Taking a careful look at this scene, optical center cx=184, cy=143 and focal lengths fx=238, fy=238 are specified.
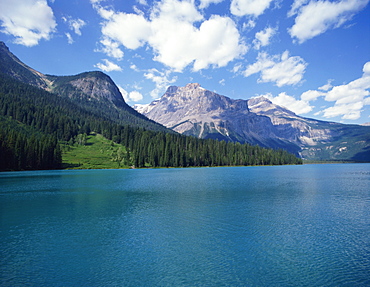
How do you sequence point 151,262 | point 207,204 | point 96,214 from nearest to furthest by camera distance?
point 151,262 < point 96,214 < point 207,204

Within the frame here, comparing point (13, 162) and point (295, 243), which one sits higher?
point (13, 162)

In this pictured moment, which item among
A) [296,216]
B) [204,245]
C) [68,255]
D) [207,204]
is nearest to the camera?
[68,255]

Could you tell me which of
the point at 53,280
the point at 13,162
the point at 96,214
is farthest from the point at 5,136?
the point at 53,280

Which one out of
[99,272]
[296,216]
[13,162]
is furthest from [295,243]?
[13,162]

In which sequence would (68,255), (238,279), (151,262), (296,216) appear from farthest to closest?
(296,216), (68,255), (151,262), (238,279)

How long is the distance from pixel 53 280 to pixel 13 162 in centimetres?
15215

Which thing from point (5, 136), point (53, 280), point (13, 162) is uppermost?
point (5, 136)

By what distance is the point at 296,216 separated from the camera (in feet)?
116

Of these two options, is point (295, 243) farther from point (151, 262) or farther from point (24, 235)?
point (24, 235)

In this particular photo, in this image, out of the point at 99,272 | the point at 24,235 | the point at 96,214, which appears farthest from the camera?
the point at 96,214

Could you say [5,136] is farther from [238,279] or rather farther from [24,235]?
[238,279]

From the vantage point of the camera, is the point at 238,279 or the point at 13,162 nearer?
the point at 238,279

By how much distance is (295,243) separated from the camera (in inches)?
974

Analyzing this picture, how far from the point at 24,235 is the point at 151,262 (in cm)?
1724
